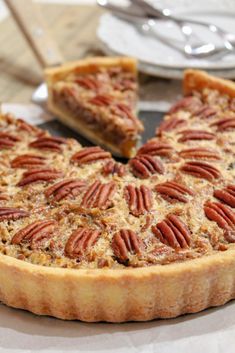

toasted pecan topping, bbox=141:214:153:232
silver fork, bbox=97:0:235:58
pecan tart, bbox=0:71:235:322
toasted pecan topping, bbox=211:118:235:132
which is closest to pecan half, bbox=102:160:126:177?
pecan tart, bbox=0:71:235:322

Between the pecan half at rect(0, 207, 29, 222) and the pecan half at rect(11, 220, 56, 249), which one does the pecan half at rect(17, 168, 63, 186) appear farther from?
the pecan half at rect(11, 220, 56, 249)

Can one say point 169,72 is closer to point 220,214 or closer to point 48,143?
point 48,143

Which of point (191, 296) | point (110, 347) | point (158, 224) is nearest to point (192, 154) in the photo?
point (158, 224)

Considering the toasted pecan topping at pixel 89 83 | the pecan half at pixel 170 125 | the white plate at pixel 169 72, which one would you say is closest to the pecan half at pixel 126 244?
the pecan half at pixel 170 125

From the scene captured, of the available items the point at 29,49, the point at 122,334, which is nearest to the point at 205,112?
the point at 122,334

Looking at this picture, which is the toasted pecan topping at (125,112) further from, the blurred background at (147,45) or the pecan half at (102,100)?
the blurred background at (147,45)

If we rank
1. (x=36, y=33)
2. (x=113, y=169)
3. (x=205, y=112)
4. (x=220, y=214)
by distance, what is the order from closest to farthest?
1. (x=220, y=214)
2. (x=113, y=169)
3. (x=205, y=112)
4. (x=36, y=33)
